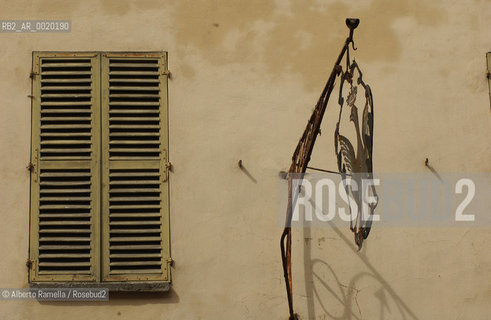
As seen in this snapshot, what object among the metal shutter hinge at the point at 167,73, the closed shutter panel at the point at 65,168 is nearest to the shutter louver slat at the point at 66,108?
the closed shutter panel at the point at 65,168

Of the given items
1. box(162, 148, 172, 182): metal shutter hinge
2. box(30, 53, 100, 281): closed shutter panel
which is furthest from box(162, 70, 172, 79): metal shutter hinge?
box(162, 148, 172, 182): metal shutter hinge

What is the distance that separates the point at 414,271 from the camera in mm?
8586

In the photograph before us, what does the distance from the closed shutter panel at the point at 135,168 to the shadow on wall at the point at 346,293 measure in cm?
107

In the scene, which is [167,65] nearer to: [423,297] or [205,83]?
[205,83]

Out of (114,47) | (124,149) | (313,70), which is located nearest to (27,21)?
(114,47)

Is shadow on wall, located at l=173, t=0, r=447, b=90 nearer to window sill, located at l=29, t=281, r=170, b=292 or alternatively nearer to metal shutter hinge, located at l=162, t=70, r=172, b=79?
metal shutter hinge, located at l=162, t=70, r=172, b=79

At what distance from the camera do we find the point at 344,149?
8.23 meters

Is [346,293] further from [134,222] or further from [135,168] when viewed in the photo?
[135,168]

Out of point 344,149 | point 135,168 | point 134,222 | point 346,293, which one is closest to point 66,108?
point 135,168

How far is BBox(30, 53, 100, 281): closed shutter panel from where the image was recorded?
8.47 m

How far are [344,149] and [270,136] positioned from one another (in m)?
0.77

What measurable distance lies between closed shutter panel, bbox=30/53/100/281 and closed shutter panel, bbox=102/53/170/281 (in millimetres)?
94

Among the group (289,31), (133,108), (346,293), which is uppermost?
(289,31)

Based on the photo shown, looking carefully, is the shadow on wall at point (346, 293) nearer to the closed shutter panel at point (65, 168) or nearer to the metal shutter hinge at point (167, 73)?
the closed shutter panel at point (65, 168)
